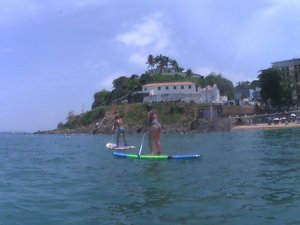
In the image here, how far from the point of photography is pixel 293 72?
142250 millimetres

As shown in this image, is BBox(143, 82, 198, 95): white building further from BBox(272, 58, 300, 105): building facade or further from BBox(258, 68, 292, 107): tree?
BBox(272, 58, 300, 105): building facade

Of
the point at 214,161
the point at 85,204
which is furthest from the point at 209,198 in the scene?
the point at 214,161

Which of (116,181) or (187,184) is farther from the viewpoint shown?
(116,181)

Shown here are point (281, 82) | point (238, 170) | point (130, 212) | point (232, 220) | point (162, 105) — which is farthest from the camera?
point (162, 105)

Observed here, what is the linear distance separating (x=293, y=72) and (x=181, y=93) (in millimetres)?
37364

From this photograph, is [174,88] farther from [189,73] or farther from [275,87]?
[275,87]

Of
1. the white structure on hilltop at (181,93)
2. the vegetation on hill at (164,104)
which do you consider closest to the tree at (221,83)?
the vegetation on hill at (164,104)

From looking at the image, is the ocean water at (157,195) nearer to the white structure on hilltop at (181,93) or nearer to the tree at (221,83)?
the white structure on hilltop at (181,93)

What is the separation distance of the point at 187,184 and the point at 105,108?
13250cm

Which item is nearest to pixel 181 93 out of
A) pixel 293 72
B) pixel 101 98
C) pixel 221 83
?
pixel 221 83

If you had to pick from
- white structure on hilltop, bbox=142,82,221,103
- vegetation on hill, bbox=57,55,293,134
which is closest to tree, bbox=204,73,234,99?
vegetation on hill, bbox=57,55,293,134

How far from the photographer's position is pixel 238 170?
17.3 metres

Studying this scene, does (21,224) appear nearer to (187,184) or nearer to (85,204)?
(85,204)

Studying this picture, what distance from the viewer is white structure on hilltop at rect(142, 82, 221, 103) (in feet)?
450
